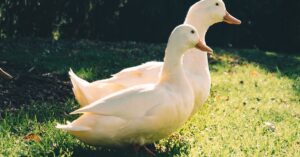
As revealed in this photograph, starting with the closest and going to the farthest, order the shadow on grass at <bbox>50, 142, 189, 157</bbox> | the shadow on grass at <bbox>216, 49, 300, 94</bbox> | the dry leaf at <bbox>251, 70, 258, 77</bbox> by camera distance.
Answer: the shadow on grass at <bbox>50, 142, 189, 157</bbox>
the dry leaf at <bbox>251, 70, 258, 77</bbox>
the shadow on grass at <bbox>216, 49, 300, 94</bbox>

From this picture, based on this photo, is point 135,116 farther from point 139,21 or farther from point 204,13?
point 139,21

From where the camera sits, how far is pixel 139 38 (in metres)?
12.3

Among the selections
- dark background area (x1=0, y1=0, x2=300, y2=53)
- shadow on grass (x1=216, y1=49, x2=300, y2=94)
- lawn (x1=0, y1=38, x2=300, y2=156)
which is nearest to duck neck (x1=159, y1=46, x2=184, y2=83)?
lawn (x1=0, y1=38, x2=300, y2=156)

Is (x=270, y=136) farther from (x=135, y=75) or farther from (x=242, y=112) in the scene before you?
(x=135, y=75)

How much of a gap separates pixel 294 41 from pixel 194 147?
900cm

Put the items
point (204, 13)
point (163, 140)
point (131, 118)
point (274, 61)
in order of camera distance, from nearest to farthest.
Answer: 1. point (131, 118)
2. point (163, 140)
3. point (204, 13)
4. point (274, 61)

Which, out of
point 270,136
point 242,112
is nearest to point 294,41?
point 242,112

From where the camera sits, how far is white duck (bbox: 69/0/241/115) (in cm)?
440

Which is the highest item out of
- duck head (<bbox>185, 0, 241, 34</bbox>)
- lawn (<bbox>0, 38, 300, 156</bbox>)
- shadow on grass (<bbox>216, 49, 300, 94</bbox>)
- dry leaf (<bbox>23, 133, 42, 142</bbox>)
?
duck head (<bbox>185, 0, 241, 34</bbox>)

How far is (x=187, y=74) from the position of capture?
493 cm

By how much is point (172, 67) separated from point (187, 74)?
0.66 meters

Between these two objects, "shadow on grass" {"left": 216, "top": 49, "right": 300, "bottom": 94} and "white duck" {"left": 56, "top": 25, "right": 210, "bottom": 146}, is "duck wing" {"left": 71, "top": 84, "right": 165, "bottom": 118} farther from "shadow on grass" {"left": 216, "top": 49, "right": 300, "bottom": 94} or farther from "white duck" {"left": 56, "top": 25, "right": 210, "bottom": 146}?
"shadow on grass" {"left": 216, "top": 49, "right": 300, "bottom": 94}

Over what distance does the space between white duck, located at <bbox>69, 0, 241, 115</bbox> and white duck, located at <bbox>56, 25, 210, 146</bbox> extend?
1.11 feet

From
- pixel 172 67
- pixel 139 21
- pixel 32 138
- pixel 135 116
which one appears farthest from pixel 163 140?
pixel 139 21
